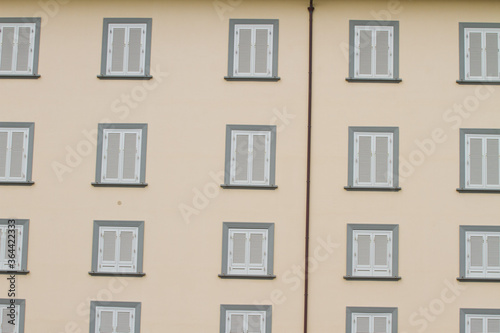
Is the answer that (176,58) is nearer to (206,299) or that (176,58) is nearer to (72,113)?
(72,113)

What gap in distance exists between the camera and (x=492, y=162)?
708 inches

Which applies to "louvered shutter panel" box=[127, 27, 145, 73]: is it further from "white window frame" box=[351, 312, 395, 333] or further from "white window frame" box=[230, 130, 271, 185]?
"white window frame" box=[351, 312, 395, 333]

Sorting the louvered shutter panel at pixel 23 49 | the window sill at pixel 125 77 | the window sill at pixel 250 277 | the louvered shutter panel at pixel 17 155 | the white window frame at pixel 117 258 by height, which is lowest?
the window sill at pixel 250 277

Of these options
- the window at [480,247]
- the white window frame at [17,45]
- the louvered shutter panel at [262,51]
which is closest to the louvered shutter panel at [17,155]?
the white window frame at [17,45]

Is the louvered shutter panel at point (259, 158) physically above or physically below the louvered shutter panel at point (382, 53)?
below

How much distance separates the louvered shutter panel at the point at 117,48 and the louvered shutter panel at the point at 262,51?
380 centimetres

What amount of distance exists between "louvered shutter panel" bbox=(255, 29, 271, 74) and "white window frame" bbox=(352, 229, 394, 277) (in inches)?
206

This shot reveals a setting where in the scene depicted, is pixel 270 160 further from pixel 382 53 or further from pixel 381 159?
pixel 382 53

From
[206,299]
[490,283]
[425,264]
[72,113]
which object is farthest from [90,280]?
[490,283]

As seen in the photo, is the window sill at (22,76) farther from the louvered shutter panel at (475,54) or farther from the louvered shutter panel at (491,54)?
the louvered shutter panel at (491,54)

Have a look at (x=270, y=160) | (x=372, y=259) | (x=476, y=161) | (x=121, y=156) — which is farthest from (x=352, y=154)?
(x=121, y=156)

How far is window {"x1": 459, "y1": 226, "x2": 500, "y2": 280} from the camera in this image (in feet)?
58.0

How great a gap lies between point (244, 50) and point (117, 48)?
3632 millimetres

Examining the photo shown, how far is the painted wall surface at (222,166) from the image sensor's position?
58.1 ft
